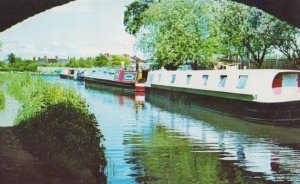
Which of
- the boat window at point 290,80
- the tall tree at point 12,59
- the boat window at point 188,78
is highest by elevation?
the tall tree at point 12,59

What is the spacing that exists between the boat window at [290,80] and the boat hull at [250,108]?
2.54ft

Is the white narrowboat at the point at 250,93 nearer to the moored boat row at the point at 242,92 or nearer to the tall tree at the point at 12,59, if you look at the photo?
the moored boat row at the point at 242,92

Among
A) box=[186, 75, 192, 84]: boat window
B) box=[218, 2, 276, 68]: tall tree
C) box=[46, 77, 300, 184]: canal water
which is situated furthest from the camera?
box=[218, 2, 276, 68]: tall tree

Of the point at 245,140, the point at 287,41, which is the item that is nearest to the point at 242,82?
the point at 245,140

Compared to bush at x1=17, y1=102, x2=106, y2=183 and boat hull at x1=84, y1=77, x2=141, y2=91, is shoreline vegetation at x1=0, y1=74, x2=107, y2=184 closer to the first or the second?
bush at x1=17, y1=102, x2=106, y2=183

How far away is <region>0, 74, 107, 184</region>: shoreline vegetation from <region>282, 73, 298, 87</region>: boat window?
654 centimetres

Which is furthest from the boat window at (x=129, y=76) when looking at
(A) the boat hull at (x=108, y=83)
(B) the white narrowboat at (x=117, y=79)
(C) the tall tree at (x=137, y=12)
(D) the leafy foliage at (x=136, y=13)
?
(D) the leafy foliage at (x=136, y=13)

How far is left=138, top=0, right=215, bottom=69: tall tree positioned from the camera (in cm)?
2184

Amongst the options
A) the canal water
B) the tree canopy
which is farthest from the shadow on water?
the tree canopy

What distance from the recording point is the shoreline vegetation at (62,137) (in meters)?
5.87

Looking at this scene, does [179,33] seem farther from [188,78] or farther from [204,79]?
[204,79]

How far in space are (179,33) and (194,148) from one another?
13.1 metres

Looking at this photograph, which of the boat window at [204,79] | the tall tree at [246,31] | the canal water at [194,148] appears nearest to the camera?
the canal water at [194,148]

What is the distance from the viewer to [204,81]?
1802cm
